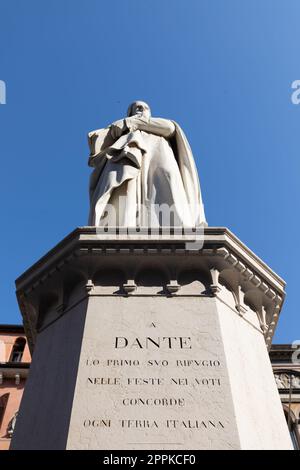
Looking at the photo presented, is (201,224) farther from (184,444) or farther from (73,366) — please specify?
(184,444)

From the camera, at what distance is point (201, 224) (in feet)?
26.4

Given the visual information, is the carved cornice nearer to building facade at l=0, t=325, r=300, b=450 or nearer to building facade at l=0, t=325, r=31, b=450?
building facade at l=0, t=325, r=300, b=450

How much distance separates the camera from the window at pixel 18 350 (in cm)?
3384

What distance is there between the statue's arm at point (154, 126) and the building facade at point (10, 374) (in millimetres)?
21689

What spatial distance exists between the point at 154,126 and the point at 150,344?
5.30 metres

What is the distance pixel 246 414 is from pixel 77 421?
1.67 meters

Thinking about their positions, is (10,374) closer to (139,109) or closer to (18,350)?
(18,350)

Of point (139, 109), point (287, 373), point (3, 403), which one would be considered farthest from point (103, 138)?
point (3, 403)

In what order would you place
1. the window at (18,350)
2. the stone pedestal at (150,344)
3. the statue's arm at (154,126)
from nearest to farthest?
the stone pedestal at (150,344) < the statue's arm at (154,126) < the window at (18,350)

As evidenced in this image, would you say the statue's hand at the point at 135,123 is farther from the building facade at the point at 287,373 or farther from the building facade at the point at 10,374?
the building facade at the point at 10,374

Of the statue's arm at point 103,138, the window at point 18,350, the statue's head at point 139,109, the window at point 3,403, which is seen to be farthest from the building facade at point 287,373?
the statue's arm at point 103,138

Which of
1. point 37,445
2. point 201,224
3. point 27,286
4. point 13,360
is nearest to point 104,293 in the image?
point 27,286

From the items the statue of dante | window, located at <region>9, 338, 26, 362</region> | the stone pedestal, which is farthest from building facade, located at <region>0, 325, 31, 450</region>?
the stone pedestal

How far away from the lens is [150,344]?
5625 millimetres
